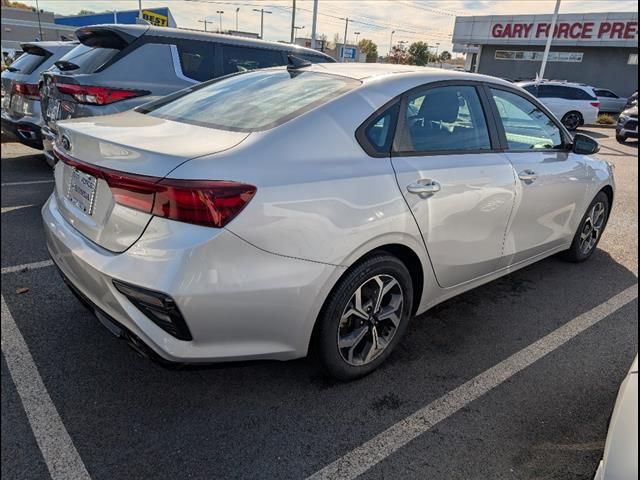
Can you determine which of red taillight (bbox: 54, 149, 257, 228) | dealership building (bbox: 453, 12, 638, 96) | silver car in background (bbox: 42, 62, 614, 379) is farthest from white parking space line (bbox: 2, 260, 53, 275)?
dealership building (bbox: 453, 12, 638, 96)

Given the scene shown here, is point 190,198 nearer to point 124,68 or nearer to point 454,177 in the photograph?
point 454,177

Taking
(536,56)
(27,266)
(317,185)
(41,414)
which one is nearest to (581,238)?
(317,185)

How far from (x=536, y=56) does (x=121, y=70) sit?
35.5m

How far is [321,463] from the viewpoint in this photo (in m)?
2.16

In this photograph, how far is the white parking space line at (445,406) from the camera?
85.1 inches

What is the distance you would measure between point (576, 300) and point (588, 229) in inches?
39.0

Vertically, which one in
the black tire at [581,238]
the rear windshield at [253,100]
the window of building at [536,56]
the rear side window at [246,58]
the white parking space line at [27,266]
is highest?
the window of building at [536,56]

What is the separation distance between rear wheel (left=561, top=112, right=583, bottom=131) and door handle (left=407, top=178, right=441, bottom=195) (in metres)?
17.2

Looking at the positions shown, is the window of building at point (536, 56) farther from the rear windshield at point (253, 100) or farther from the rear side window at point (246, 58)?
the rear windshield at point (253, 100)

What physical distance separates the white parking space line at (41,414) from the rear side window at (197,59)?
3622 mm

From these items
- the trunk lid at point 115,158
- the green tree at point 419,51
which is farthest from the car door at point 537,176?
the green tree at point 419,51

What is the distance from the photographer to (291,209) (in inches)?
82.5

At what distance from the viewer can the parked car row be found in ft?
16.3

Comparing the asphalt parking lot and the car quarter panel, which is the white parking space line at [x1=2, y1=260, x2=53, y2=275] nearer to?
the asphalt parking lot
